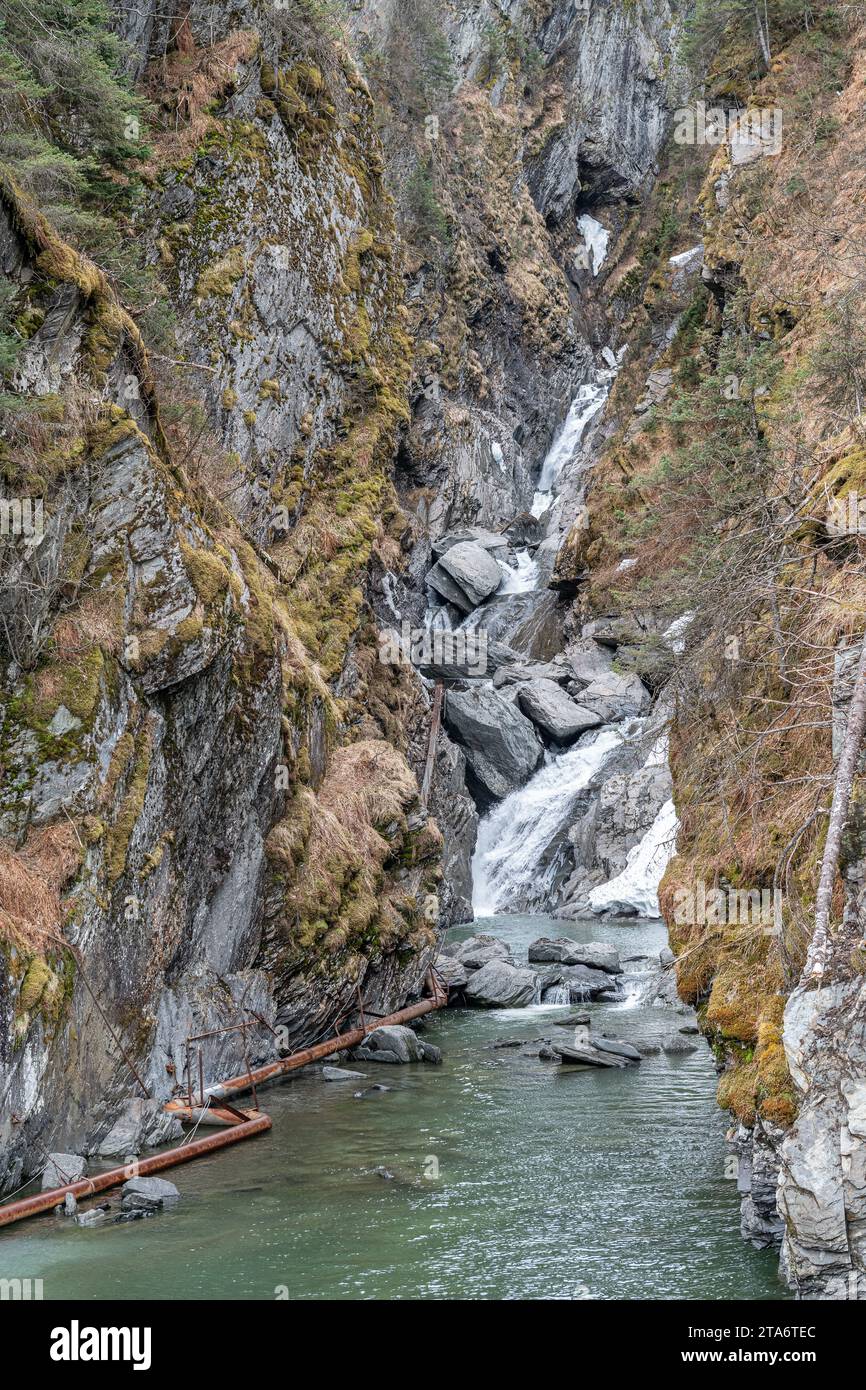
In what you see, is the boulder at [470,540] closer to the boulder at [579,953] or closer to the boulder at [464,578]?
the boulder at [464,578]

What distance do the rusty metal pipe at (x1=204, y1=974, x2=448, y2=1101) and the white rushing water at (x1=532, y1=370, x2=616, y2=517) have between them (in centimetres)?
3903

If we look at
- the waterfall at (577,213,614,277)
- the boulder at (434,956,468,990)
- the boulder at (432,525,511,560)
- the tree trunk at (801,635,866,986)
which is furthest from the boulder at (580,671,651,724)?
the waterfall at (577,213,614,277)

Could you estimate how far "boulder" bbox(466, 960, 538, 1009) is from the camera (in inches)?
864

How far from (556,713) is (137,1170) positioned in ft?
96.9

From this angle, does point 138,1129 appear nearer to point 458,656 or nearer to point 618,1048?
point 618,1048

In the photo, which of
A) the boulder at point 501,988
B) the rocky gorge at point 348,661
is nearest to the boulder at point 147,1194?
the rocky gorge at point 348,661

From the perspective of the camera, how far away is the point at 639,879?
33250 millimetres

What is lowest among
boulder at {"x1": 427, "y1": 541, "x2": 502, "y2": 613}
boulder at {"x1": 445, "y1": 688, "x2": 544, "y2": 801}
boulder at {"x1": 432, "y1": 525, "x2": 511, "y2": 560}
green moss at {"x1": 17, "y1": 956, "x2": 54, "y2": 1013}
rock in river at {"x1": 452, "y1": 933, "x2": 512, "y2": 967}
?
rock in river at {"x1": 452, "y1": 933, "x2": 512, "y2": 967}

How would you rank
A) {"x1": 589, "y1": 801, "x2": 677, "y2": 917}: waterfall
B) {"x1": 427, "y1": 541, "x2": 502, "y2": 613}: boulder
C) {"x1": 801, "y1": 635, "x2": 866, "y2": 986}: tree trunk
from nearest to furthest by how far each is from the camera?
{"x1": 801, "y1": 635, "x2": 866, "y2": 986}: tree trunk < {"x1": 589, "y1": 801, "x2": 677, "y2": 917}: waterfall < {"x1": 427, "y1": 541, "x2": 502, "y2": 613}: boulder

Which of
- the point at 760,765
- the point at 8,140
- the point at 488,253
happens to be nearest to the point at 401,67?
the point at 488,253

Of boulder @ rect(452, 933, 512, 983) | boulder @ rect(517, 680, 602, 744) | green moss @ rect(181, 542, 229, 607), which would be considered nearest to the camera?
green moss @ rect(181, 542, 229, 607)

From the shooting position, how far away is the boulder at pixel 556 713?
1531 inches

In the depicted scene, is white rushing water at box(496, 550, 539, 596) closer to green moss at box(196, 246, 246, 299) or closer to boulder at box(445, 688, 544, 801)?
boulder at box(445, 688, 544, 801)

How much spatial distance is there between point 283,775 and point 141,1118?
5.45 metres
